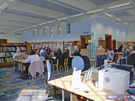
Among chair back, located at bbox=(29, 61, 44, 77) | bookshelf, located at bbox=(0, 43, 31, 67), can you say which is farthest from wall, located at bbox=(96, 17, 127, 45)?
bookshelf, located at bbox=(0, 43, 31, 67)

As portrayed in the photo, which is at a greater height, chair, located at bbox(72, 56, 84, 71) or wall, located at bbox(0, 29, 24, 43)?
wall, located at bbox(0, 29, 24, 43)

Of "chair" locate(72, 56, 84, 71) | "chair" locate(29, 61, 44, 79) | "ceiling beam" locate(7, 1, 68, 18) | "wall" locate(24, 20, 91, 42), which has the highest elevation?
"ceiling beam" locate(7, 1, 68, 18)

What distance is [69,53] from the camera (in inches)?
323

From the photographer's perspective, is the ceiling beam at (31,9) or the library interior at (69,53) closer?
the library interior at (69,53)

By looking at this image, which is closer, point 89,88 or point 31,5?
point 89,88

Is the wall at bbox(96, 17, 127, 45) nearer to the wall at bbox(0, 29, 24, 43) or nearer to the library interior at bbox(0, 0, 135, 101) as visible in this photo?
the library interior at bbox(0, 0, 135, 101)

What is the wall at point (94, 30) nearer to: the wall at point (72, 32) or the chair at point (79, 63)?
the wall at point (72, 32)

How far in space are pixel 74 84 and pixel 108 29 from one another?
11.6 m

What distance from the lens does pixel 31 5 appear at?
29.4 feet

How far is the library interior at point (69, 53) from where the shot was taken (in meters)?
1.92

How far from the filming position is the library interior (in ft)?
6.29

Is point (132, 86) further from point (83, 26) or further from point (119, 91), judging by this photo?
point (83, 26)

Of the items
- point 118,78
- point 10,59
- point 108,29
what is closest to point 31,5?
point 10,59

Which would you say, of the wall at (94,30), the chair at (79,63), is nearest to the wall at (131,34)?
the wall at (94,30)
